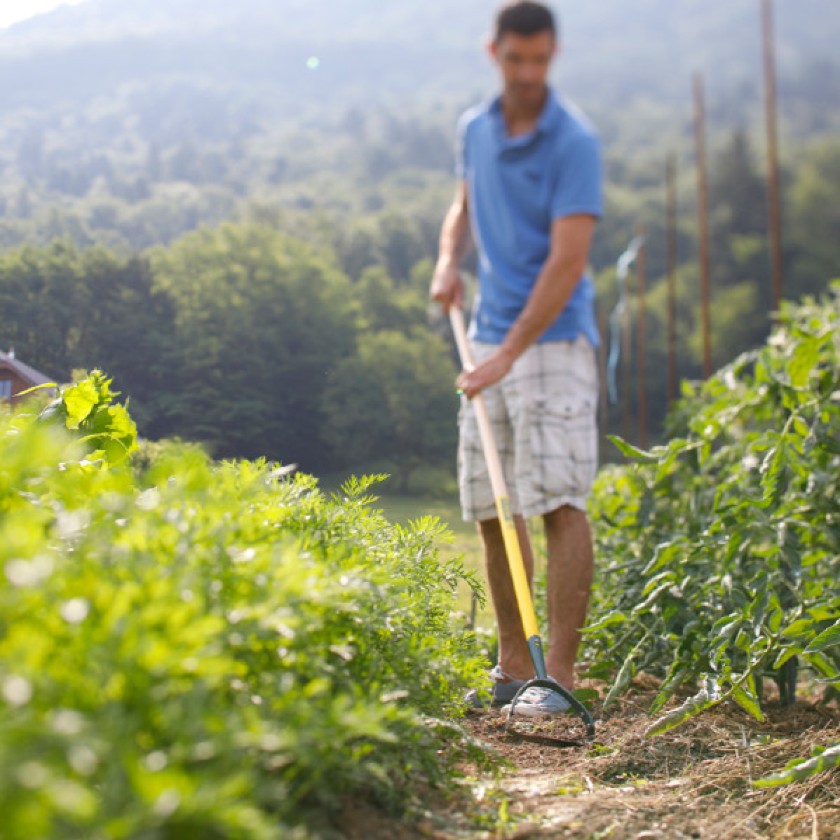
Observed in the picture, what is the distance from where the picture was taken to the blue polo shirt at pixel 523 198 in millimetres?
3230

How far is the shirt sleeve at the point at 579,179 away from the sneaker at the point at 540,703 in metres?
1.57

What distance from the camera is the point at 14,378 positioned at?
96.2 inches

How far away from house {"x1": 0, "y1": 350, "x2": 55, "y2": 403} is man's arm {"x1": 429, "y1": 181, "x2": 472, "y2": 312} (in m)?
1.65

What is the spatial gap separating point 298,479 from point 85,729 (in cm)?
105

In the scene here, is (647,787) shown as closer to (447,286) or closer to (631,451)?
(631,451)

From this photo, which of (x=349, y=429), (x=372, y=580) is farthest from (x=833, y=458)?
(x=372, y=580)

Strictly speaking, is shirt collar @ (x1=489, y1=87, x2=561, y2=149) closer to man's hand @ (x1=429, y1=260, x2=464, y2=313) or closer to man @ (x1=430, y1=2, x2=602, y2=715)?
man @ (x1=430, y1=2, x2=602, y2=715)

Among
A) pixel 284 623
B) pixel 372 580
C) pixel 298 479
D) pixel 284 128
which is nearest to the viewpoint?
pixel 284 623

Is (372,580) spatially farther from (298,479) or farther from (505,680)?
(505,680)

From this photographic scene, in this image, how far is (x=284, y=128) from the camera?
143 ft

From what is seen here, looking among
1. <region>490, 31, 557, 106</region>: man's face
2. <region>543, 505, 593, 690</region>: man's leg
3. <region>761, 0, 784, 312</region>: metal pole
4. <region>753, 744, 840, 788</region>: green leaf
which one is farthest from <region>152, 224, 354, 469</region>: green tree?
<region>761, 0, 784, 312</region>: metal pole

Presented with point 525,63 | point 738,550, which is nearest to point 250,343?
point 525,63

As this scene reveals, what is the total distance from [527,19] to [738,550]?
1.89 meters

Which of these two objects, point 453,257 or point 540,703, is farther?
point 453,257
